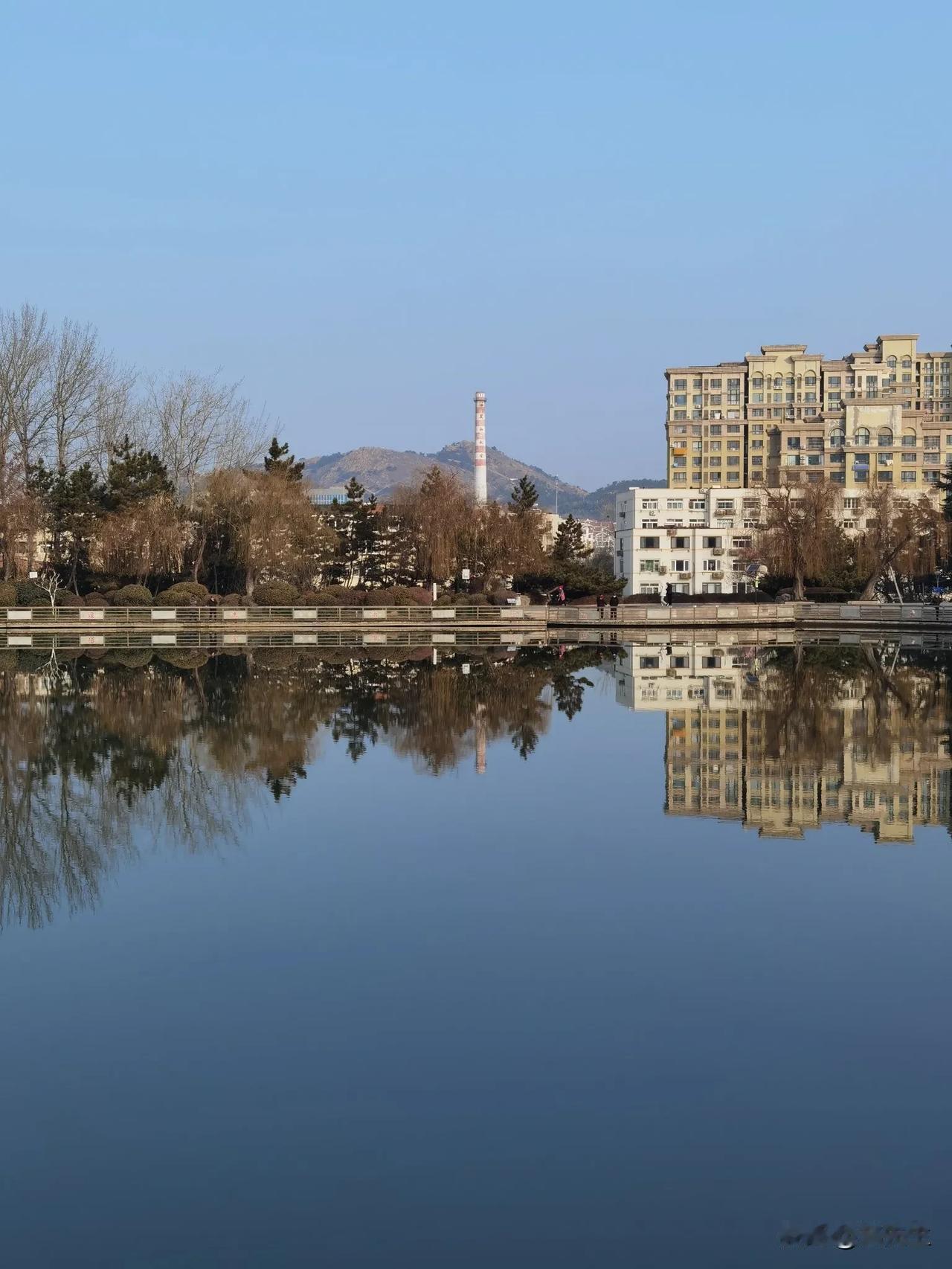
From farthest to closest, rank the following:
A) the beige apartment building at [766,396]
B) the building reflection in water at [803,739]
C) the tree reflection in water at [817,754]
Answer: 1. the beige apartment building at [766,396]
2. the building reflection in water at [803,739]
3. the tree reflection in water at [817,754]

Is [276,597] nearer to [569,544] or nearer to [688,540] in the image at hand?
[569,544]

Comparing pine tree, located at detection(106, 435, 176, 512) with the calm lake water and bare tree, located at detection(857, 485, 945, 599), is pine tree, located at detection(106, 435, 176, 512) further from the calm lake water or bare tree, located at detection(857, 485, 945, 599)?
the calm lake water

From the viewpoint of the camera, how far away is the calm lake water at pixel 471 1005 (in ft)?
25.0

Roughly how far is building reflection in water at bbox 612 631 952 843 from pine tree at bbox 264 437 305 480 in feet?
123

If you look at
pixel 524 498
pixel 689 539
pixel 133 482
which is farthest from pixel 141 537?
pixel 689 539

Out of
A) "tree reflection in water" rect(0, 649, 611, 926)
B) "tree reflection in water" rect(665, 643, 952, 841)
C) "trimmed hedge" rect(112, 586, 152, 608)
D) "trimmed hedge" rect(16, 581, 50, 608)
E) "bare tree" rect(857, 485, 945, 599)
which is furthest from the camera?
"bare tree" rect(857, 485, 945, 599)

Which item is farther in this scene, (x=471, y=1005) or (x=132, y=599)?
(x=132, y=599)

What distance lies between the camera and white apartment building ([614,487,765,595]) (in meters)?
101

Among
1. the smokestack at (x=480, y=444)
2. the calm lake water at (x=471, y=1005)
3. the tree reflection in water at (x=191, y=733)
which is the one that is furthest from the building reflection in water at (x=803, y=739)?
the smokestack at (x=480, y=444)

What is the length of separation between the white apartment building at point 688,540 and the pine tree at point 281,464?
29612 mm

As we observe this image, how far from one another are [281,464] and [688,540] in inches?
1378

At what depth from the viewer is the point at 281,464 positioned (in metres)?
77.5

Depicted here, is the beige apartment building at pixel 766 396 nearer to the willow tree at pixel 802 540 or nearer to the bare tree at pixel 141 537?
the willow tree at pixel 802 540

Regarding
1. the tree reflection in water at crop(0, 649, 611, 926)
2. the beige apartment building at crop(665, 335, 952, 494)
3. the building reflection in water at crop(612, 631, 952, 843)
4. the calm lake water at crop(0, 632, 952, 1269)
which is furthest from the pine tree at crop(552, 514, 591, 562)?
the beige apartment building at crop(665, 335, 952, 494)
